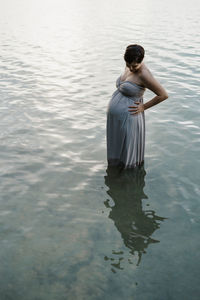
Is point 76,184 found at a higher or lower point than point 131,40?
lower

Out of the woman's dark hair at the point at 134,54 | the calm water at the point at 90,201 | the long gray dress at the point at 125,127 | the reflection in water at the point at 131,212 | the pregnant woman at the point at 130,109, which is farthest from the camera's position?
the long gray dress at the point at 125,127

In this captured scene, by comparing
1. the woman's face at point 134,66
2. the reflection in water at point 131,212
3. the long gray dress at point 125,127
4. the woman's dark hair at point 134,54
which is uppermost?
the woman's dark hair at point 134,54

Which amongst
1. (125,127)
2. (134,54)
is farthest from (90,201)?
(134,54)

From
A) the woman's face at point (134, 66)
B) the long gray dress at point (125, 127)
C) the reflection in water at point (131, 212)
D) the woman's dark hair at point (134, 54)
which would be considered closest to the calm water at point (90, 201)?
the reflection in water at point (131, 212)

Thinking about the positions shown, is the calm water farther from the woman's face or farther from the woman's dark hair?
the woman's dark hair

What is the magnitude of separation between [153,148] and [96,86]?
523 centimetres

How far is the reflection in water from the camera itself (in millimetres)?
4436

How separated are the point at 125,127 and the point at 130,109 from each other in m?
0.33

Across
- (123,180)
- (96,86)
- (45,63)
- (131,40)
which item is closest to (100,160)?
(123,180)

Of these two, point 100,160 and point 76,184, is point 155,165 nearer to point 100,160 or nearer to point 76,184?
point 100,160

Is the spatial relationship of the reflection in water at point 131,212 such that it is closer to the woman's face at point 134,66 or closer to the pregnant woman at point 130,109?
the pregnant woman at point 130,109

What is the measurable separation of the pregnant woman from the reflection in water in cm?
25

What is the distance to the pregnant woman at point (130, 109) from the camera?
4.80m

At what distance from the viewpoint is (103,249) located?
434cm
